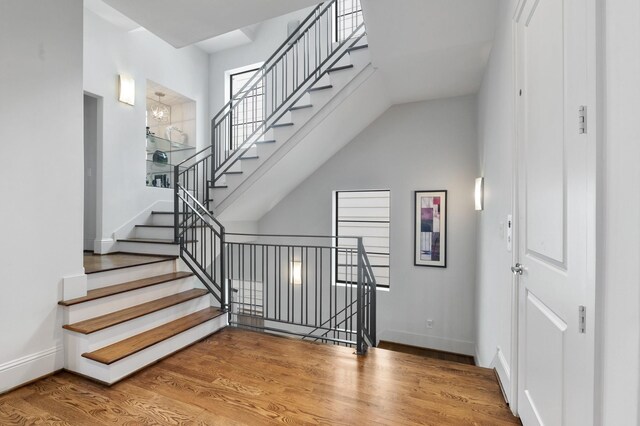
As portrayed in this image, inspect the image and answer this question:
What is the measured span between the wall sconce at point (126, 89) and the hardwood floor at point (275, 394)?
11.7ft

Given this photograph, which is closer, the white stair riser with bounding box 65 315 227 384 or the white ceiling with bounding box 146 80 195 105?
the white stair riser with bounding box 65 315 227 384

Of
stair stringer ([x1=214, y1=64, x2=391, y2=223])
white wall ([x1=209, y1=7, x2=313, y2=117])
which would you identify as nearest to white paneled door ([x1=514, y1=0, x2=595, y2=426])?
stair stringer ([x1=214, y1=64, x2=391, y2=223])

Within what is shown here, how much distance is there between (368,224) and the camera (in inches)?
191

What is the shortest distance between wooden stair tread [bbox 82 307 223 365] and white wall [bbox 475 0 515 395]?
8.65ft

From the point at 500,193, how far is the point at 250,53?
17.0ft

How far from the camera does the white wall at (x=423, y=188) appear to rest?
159 inches

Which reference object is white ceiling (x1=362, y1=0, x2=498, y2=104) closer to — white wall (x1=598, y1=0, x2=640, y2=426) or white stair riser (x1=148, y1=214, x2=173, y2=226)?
white wall (x1=598, y1=0, x2=640, y2=426)

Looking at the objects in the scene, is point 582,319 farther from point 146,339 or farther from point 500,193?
point 146,339

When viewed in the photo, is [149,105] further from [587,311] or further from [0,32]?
[587,311]

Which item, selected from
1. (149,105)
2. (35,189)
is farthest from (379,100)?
(149,105)

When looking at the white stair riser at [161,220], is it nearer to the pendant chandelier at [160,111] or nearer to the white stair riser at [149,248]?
the white stair riser at [149,248]

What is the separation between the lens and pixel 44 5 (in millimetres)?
2186

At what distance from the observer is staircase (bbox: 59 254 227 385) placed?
222cm

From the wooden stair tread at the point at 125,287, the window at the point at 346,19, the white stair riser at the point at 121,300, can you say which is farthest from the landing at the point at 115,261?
the window at the point at 346,19
